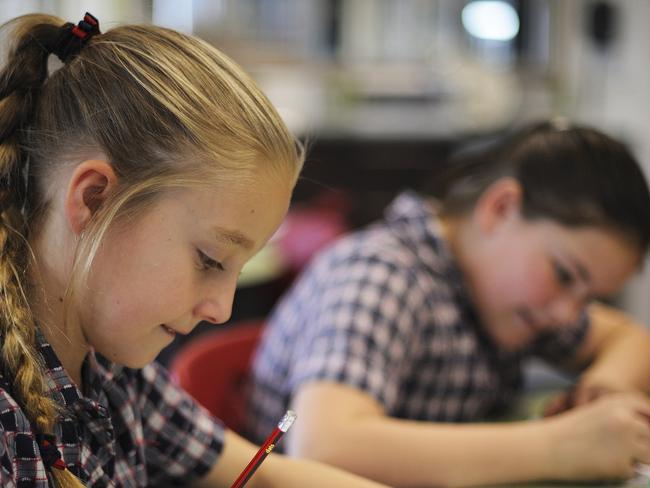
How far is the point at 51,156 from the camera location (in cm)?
74

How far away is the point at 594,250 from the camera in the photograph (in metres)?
1.23

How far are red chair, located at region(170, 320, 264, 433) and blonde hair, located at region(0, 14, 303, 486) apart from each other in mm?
532

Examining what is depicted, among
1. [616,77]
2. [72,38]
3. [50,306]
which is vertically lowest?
[616,77]

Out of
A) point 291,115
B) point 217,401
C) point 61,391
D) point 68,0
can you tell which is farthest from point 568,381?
point 68,0

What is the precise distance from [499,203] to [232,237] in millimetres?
671

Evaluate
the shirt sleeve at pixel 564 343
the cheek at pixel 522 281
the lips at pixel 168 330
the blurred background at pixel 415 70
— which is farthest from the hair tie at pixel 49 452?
the blurred background at pixel 415 70

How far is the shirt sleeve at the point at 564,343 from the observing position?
5.08 feet

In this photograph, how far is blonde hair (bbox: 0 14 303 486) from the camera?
703 mm

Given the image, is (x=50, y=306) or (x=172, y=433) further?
(x=172, y=433)

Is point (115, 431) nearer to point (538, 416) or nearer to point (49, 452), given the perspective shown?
point (49, 452)

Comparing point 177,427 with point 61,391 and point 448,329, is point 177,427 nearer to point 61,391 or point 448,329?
point 61,391

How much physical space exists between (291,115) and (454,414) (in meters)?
2.67

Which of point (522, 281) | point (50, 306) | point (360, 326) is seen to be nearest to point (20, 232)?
point (50, 306)

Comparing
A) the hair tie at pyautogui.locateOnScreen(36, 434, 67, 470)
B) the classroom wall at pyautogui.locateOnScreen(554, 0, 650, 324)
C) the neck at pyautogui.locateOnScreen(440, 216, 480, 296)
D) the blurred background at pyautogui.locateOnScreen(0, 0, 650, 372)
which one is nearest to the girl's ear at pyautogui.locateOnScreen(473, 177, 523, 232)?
the neck at pyautogui.locateOnScreen(440, 216, 480, 296)
